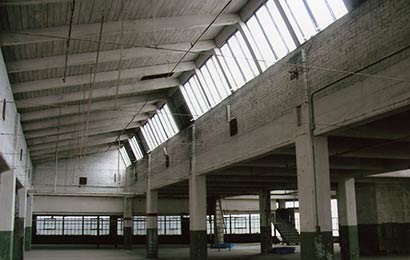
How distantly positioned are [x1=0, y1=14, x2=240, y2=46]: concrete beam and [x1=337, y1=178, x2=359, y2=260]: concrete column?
1181 cm

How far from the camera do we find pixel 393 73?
38.4ft

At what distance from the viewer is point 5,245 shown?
20.1 metres

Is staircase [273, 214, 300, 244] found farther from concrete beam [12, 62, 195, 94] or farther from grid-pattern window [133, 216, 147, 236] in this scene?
concrete beam [12, 62, 195, 94]

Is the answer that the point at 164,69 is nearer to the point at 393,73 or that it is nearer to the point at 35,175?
the point at 393,73

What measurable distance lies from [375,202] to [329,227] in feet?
53.5

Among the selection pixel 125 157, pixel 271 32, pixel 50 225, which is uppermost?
pixel 271 32

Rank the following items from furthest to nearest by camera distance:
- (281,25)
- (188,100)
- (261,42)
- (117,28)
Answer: (188,100)
(261,42)
(281,25)
(117,28)

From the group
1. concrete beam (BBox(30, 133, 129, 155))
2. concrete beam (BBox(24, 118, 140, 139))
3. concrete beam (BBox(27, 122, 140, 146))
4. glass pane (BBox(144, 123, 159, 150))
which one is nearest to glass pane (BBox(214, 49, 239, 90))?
concrete beam (BBox(24, 118, 140, 139))

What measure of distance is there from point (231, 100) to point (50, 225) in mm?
32561

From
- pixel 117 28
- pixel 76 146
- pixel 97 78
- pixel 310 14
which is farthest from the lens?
pixel 76 146

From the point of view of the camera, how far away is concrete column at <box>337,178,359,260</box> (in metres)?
23.8

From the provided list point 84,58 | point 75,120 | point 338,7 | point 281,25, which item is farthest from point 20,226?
point 338,7

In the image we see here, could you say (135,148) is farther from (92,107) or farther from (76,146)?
(92,107)

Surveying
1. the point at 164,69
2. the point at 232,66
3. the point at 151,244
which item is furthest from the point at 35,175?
the point at 232,66
